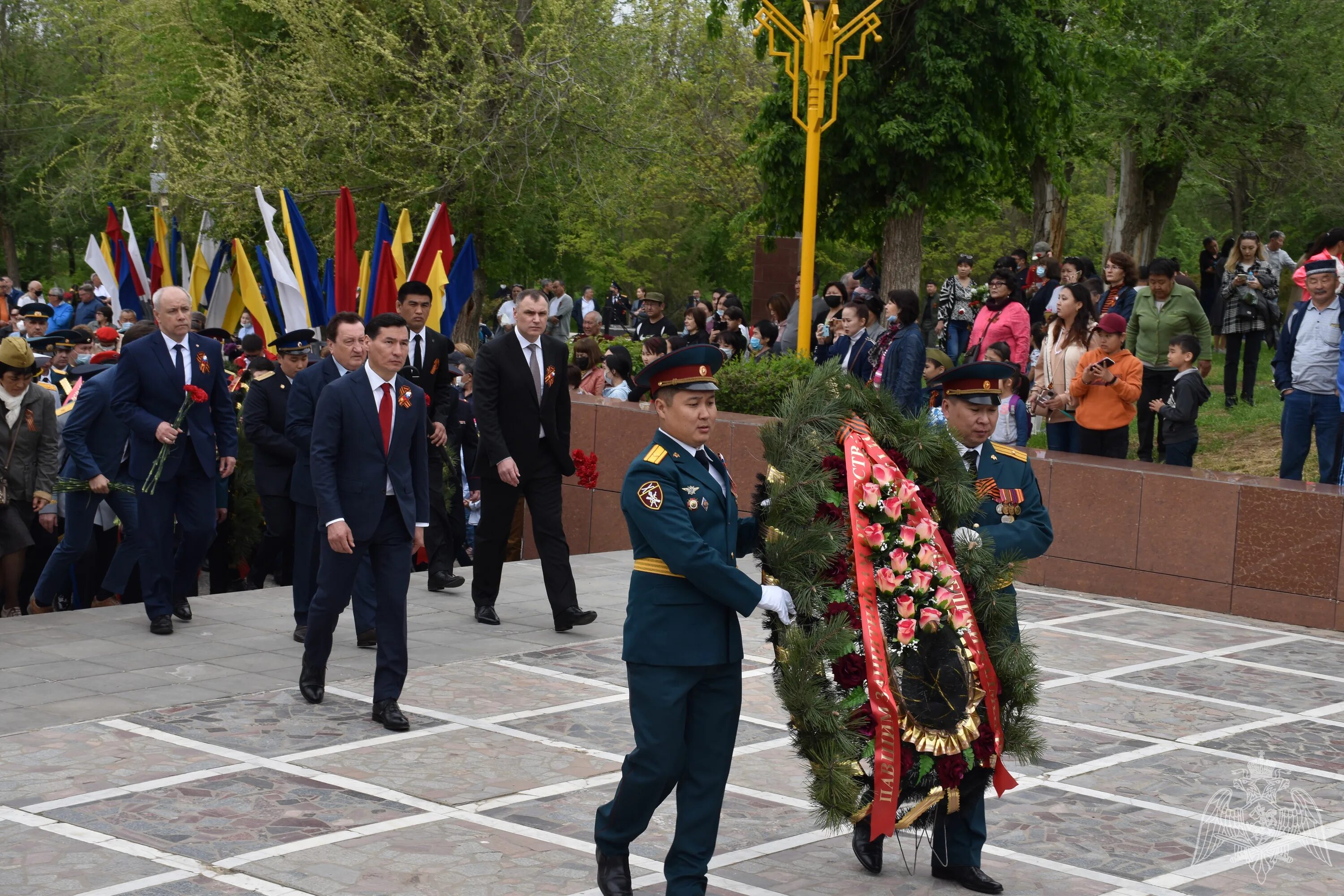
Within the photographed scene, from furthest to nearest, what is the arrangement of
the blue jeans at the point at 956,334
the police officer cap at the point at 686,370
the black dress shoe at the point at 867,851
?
the blue jeans at the point at 956,334 → the black dress shoe at the point at 867,851 → the police officer cap at the point at 686,370

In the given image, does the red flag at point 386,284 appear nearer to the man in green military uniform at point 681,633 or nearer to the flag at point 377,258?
the flag at point 377,258

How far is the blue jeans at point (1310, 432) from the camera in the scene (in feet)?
39.0

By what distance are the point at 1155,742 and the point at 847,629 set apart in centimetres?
323

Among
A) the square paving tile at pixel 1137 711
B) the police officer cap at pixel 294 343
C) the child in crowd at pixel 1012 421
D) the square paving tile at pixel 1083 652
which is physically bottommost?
the square paving tile at pixel 1137 711

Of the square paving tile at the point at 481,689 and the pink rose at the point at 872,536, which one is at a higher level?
the pink rose at the point at 872,536

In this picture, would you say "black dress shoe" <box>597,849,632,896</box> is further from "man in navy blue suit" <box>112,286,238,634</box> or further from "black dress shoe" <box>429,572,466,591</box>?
"black dress shoe" <box>429,572,466,591</box>

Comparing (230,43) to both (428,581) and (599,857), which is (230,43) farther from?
(599,857)

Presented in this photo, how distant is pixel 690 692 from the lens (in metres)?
5.24

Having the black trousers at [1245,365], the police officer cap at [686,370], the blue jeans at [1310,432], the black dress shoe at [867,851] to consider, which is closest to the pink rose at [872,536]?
the police officer cap at [686,370]

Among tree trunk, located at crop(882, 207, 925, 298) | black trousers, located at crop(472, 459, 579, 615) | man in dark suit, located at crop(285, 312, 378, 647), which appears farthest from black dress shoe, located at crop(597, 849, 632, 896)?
tree trunk, located at crop(882, 207, 925, 298)

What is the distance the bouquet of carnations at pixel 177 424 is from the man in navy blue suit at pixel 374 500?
1929mm

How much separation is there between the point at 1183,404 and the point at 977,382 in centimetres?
700

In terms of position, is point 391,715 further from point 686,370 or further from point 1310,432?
point 1310,432

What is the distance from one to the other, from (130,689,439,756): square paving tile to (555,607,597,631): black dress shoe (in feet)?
6.78
